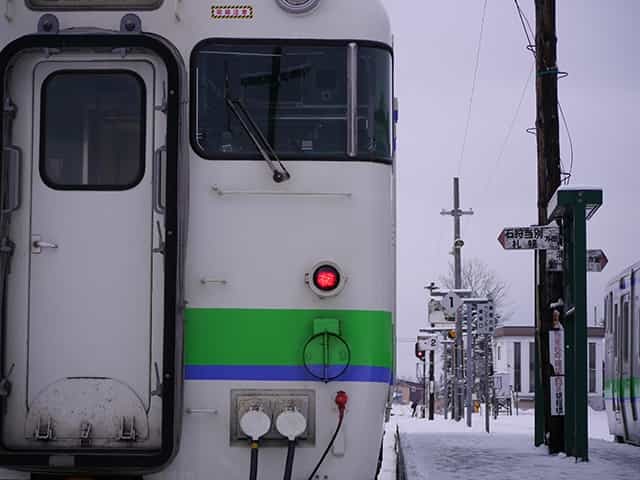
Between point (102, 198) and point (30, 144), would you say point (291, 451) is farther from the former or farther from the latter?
point (30, 144)

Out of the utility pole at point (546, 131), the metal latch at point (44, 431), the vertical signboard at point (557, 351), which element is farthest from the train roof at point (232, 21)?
the utility pole at point (546, 131)

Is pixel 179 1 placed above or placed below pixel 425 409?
above

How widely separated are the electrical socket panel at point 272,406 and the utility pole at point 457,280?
1250 inches

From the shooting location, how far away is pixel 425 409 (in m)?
61.4

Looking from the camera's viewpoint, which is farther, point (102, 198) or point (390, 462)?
point (390, 462)

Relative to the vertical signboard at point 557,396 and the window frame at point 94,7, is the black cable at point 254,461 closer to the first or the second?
the window frame at point 94,7

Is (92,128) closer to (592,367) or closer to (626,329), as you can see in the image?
(626,329)

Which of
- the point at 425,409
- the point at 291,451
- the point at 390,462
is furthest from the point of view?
the point at 425,409

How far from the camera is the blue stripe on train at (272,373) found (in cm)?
705

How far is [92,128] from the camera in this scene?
23.9 ft

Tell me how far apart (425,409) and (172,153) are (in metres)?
55.3

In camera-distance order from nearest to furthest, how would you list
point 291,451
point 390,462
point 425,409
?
point 291,451 → point 390,462 → point 425,409

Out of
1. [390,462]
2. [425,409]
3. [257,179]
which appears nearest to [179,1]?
[257,179]

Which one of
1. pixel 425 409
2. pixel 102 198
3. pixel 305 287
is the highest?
pixel 102 198
